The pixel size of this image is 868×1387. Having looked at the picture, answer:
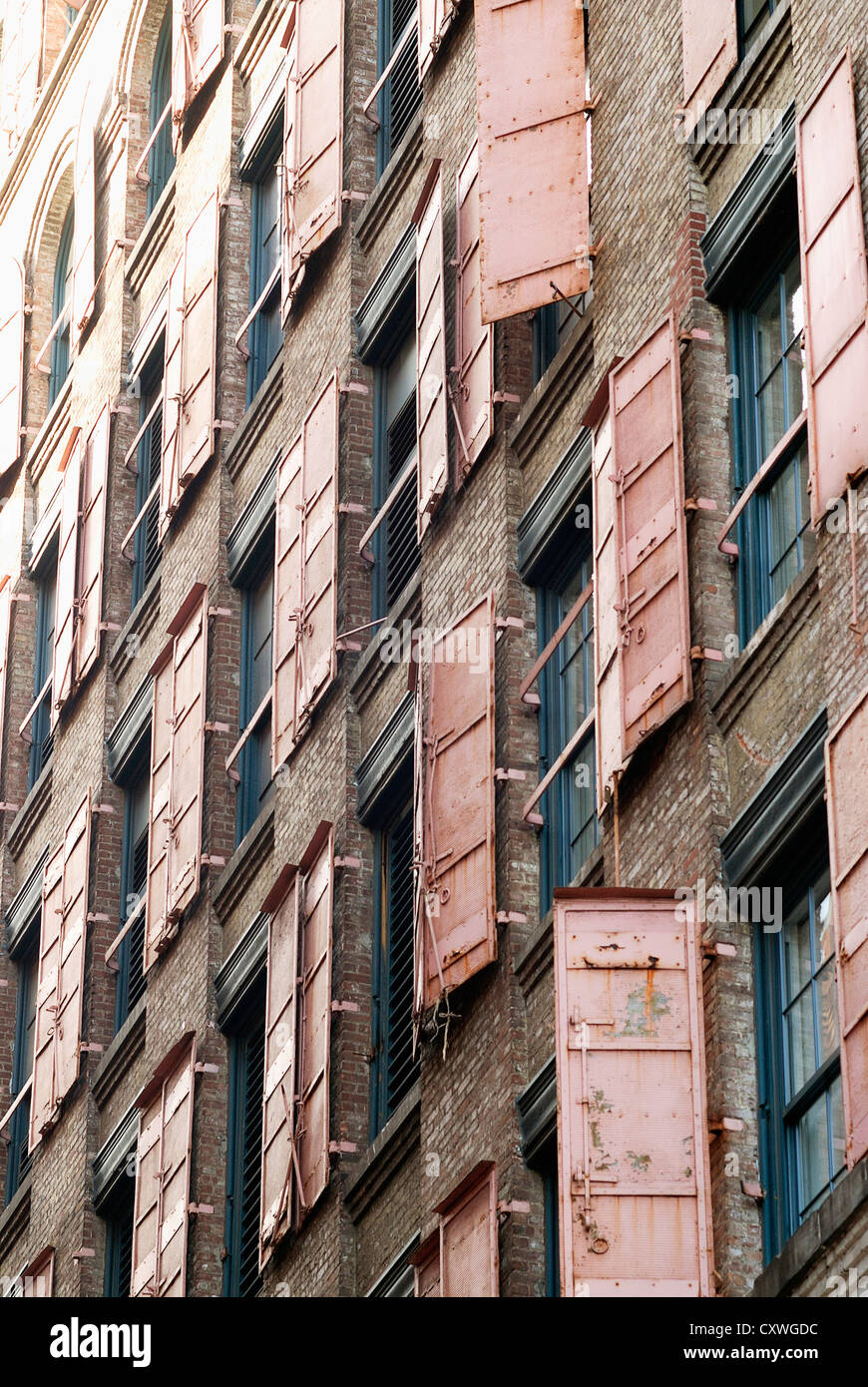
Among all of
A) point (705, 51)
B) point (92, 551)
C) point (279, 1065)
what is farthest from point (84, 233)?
point (705, 51)

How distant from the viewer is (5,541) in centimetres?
3581

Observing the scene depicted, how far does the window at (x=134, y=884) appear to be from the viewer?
27.8 m

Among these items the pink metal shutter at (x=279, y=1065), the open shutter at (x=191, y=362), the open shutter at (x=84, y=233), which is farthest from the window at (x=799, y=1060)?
the open shutter at (x=84, y=233)

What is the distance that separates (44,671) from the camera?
33.8 m

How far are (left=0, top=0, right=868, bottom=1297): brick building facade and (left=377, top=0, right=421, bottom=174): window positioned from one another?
5cm

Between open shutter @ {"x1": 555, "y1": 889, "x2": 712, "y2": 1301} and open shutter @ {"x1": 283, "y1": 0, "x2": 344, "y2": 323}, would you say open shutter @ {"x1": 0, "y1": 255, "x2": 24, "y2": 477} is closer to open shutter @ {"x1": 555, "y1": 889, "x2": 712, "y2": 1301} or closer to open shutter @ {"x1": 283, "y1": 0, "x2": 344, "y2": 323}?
open shutter @ {"x1": 283, "y1": 0, "x2": 344, "y2": 323}

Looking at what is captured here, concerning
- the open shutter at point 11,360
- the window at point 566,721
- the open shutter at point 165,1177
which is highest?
the open shutter at point 11,360

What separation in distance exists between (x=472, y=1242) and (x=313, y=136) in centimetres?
1112

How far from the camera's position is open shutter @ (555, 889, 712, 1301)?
15312mm

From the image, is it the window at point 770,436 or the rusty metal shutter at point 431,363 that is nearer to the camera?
the window at point 770,436

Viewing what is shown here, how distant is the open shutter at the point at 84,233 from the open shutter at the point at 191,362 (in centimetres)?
436

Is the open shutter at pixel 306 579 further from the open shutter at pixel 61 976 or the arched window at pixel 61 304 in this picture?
the arched window at pixel 61 304

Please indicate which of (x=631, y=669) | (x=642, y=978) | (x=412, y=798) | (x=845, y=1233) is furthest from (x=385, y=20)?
(x=845, y=1233)
